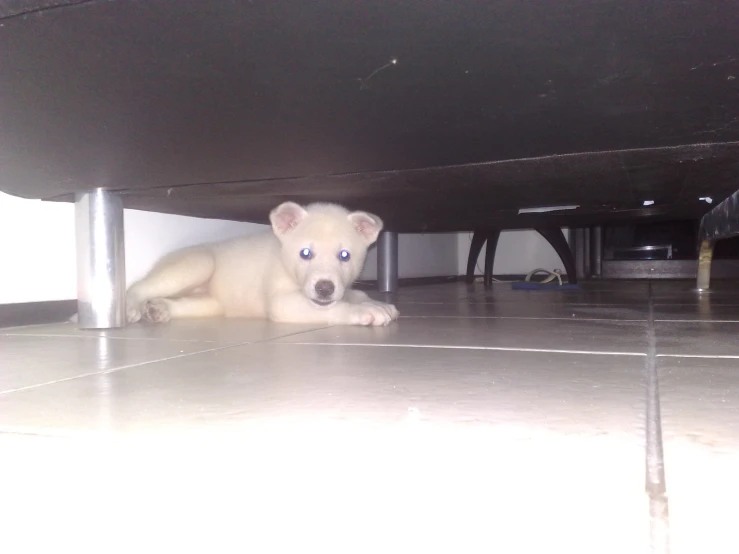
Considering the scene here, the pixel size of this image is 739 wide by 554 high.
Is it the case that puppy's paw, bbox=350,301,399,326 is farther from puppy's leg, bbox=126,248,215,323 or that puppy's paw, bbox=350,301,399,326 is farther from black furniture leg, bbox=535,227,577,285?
black furniture leg, bbox=535,227,577,285

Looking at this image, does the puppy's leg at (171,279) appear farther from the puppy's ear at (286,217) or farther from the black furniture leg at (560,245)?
the black furniture leg at (560,245)

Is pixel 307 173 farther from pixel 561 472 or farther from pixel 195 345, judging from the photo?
pixel 561 472

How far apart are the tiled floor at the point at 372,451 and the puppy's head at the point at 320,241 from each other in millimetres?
982

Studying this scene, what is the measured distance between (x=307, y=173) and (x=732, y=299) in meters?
2.25

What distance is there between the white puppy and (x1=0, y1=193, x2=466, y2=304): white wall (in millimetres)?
179

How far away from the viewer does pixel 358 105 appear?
4.04 ft

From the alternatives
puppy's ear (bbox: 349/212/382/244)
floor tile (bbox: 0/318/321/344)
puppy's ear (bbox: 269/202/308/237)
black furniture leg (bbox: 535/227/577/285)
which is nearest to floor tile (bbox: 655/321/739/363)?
floor tile (bbox: 0/318/321/344)

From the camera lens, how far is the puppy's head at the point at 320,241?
2.29 metres

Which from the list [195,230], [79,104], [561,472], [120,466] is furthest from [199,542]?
[195,230]

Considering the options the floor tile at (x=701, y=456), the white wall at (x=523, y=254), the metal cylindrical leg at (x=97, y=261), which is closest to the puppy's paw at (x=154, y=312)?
the metal cylindrical leg at (x=97, y=261)

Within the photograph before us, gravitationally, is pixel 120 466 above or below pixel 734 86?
below

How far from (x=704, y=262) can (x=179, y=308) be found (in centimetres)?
287

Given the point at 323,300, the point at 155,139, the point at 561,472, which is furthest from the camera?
the point at 323,300

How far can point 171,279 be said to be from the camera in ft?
7.66
